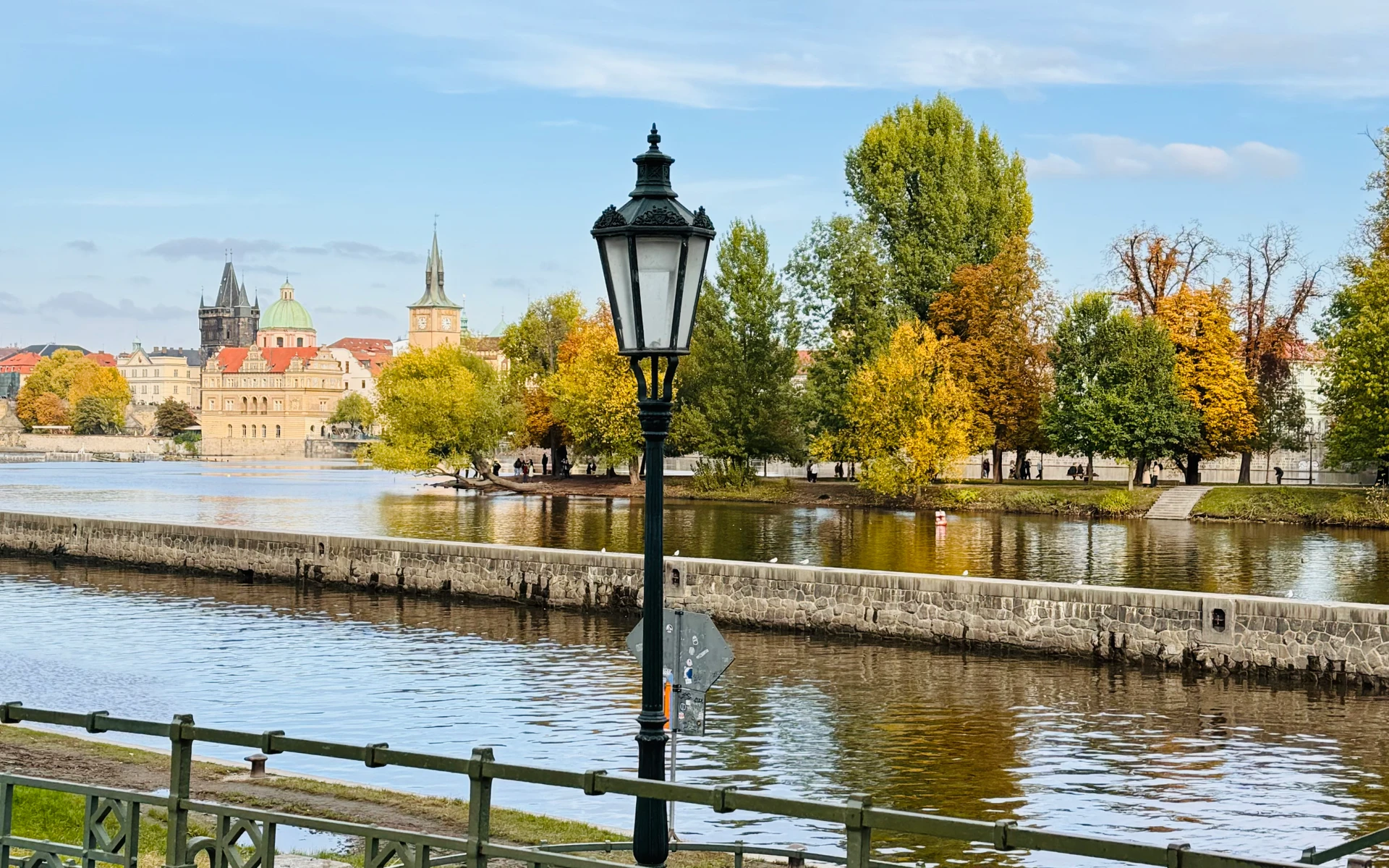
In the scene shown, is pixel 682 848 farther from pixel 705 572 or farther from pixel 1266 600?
pixel 705 572

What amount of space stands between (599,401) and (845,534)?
30242 millimetres

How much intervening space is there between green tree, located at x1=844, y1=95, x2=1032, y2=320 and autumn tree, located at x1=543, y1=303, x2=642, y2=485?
51.2 ft

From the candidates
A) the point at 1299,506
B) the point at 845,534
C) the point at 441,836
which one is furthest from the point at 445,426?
the point at 441,836

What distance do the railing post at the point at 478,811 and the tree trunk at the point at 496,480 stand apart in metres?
81.0

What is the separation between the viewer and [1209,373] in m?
70.4

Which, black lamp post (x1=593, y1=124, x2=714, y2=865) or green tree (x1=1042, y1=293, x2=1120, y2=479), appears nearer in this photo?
black lamp post (x1=593, y1=124, x2=714, y2=865)

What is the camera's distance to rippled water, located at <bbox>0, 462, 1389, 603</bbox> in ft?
133

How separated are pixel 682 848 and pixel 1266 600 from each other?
1999 centimetres

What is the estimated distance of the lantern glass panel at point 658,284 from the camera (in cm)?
837

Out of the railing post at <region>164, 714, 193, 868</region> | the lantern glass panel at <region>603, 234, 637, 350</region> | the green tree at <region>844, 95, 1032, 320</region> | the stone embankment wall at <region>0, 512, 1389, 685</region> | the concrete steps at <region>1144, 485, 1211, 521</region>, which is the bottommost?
the stone embankment wall at <region>0, 512, 1389, 685</region>

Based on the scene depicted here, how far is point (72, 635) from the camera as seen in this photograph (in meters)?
32.2

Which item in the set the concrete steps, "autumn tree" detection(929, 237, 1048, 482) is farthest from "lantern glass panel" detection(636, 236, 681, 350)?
"autumn tree" detection(929, 237, 1048, 482)

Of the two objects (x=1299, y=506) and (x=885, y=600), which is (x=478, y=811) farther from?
(x=1299, y=506)

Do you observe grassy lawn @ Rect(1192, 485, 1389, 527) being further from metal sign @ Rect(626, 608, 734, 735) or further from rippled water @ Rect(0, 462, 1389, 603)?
metal sign @ Rect(626, 608, 734, 735)
